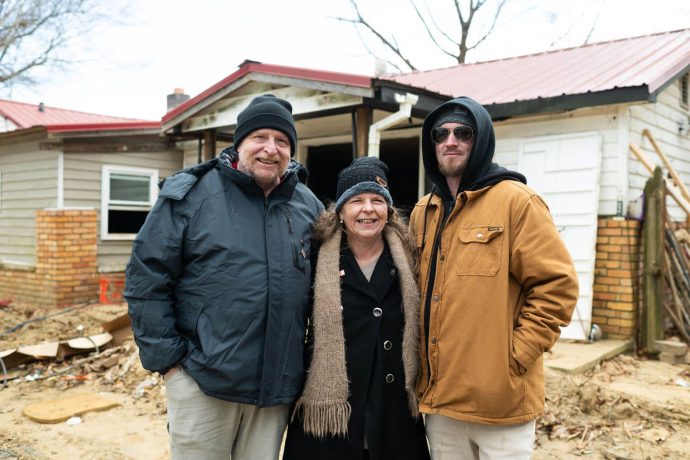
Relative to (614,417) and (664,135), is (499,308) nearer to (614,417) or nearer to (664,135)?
(614,417)

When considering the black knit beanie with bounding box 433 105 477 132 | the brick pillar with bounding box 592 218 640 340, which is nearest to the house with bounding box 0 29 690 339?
the brick pillar with bounding box 592 218 640 340

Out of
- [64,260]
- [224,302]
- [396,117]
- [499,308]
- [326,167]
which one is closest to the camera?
[499,308]

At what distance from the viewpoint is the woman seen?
2469 millimetres

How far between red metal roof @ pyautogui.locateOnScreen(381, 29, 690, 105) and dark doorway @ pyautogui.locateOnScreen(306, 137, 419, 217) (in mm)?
1377

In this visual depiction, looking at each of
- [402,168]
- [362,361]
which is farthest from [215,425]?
[402,168]

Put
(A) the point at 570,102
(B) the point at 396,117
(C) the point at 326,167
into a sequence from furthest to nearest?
(C) the point at 326,167, (A) the point at 570,102, (B) the point at 396,117

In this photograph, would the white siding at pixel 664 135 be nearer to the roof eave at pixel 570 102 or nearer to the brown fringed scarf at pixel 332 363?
the roof eave at pixel 570 102

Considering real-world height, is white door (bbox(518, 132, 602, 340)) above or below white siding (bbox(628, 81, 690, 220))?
below

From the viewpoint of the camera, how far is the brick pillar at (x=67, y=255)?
965 centimetres

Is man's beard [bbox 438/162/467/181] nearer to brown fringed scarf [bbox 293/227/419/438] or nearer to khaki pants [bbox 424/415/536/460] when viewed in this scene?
brown fringed scarf [bbox 293/227/419/438]

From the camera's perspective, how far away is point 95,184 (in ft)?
33.9

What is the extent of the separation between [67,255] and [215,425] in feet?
28.0

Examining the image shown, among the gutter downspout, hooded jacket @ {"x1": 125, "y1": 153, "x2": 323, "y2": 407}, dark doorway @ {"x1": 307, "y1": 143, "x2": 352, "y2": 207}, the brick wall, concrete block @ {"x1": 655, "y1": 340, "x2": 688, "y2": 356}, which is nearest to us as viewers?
hooded jacket @ {"x1": 125, "y1": 153, "x2": 323, "y2": 407}

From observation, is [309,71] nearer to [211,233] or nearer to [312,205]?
[312,205]
